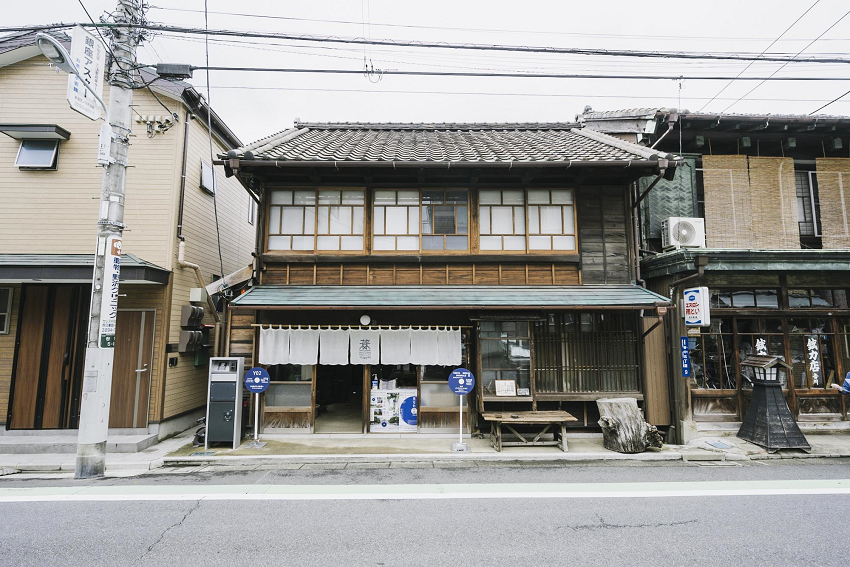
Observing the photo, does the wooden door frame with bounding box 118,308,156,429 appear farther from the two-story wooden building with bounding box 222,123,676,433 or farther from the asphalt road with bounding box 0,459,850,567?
the asphalt road with bounding box 0,459,850,567

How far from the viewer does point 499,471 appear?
730 cm

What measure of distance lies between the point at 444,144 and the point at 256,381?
316 inches

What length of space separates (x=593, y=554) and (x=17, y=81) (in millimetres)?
15422

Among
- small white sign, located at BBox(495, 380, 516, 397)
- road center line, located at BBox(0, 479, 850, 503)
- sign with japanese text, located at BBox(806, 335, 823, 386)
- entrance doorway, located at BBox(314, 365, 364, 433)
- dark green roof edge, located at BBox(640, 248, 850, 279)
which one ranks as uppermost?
dark green roof edge, located at BBox(640, 248, 850, 279)

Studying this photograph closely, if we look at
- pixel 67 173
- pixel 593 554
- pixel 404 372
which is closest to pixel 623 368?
pixel 404 372

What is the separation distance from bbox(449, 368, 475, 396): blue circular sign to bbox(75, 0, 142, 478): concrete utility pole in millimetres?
6249

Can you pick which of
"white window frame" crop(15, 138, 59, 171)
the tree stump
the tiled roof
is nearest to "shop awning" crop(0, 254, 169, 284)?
"white window frame" crop(15, 138, 59, 171)

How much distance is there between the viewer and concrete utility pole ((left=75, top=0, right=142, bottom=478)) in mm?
6984

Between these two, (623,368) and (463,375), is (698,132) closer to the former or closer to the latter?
(623,368)

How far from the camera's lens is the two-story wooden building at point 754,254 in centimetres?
945

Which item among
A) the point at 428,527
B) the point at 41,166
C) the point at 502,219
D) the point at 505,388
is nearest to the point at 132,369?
the point at 41,166

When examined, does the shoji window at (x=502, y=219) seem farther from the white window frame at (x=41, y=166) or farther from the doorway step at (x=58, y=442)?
the white window frame at (x=41, y=166)

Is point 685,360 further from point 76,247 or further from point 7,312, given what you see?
point 7,312

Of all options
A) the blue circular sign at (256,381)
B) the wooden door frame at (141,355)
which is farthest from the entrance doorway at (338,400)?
the wooden door frame at (141,355)
